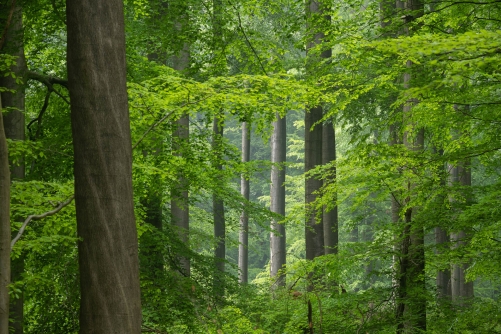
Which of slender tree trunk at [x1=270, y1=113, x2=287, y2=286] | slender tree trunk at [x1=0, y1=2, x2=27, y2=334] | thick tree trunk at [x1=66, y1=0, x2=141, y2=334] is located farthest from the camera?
slender tree trunk at [x1=270, y1=113, x2=287, y2=286]

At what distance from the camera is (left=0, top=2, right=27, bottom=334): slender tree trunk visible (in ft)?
22.0

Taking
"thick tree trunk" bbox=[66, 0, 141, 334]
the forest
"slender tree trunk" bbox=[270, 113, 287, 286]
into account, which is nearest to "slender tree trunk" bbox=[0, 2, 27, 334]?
the forest

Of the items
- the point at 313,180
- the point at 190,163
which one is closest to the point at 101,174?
the point at 190,163

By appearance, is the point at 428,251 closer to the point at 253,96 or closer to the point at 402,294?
the point at 402,294

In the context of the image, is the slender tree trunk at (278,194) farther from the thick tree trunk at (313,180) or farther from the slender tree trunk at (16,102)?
the slender tree trunk at (16,102)

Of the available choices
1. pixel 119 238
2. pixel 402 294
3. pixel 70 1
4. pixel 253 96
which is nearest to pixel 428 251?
pixel 402 294

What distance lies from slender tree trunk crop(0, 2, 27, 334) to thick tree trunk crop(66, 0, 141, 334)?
211 centimetres

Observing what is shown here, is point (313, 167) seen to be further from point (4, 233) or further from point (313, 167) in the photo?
point (4, 233)

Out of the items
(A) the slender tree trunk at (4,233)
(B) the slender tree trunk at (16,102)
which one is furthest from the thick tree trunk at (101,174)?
(B) the slender tree trunk at (16,102)

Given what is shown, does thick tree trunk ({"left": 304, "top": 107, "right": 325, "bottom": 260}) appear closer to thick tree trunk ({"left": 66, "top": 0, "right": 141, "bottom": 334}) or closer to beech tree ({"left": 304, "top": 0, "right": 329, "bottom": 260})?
beech tree ({"left": 304, "top": 0, "right": 329, "bottom": 260})

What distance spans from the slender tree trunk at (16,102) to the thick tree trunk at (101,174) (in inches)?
83.2

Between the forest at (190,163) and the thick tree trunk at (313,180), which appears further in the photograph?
the thick tree trunk at (313,180)

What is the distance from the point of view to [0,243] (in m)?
3.96

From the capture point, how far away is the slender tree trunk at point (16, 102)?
6719 millimetres
